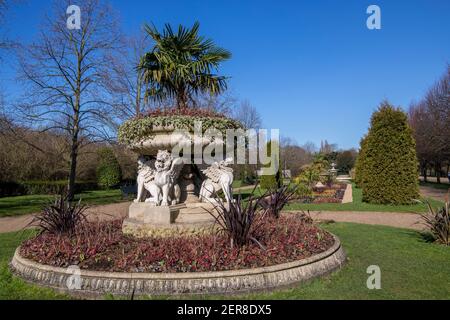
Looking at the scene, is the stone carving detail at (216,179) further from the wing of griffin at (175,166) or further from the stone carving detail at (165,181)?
the wing of griffin at (175,166)

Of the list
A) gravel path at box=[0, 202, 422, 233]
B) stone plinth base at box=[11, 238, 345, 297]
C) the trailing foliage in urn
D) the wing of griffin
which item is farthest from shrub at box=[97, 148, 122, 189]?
stone plinth base at box=[11, 238, 345, 297]

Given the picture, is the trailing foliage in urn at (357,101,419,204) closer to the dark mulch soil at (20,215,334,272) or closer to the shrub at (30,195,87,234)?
the dark mulch soil at (20,215,334,272)

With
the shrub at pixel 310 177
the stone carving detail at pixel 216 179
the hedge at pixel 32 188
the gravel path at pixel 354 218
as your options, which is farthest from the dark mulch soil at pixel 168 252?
the hedge at pixel 32 188

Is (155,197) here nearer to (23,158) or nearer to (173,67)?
(173,67)

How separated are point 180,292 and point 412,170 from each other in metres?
13.6

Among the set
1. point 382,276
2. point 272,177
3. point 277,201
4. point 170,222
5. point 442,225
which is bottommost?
point 382,276

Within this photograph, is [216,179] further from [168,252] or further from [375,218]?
[375,218]

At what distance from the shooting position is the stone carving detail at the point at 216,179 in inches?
232

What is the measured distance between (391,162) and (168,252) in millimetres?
13129

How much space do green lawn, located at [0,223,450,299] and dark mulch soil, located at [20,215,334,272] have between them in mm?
417

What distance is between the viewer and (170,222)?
17.4 feet

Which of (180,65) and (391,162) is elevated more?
(180,65)

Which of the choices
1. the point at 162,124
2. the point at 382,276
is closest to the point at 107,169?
the point at 162,124

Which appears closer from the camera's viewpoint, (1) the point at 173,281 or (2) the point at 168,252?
(1) the point at 173,281
